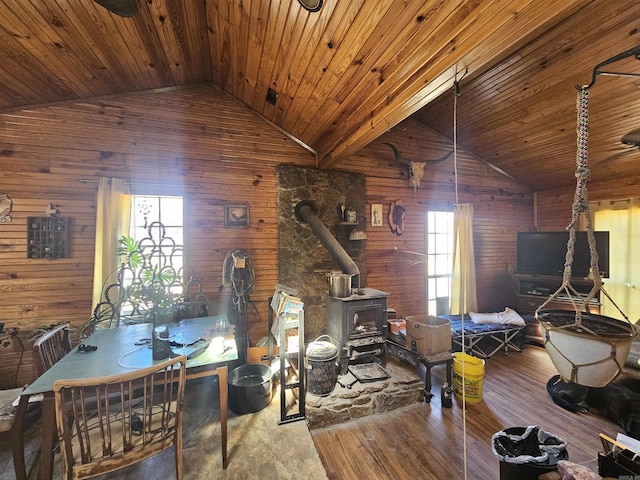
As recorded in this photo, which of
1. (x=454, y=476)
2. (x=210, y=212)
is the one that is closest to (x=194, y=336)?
(x=210, y=212)

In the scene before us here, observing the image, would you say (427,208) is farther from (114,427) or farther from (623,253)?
(114,427)

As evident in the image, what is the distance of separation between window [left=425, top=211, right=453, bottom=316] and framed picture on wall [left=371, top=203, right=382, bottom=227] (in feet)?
3.40

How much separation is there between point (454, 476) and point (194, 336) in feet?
7.79

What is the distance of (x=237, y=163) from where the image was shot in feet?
11.2

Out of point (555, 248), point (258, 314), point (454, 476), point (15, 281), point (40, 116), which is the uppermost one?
point (40, 116)

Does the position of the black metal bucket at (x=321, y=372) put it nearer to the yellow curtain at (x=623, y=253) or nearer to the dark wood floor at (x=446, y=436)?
the dark wood floor at (x=446, y=436)

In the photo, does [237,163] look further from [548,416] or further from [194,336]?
[548,416]

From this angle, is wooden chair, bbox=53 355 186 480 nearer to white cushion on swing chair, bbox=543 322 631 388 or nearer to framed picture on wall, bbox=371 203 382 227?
white cushion on swing chair, bbox=543 322 631 388

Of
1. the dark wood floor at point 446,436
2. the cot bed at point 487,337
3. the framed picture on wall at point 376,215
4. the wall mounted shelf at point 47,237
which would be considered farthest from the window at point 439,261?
the wall mounted shelf at point 47,237

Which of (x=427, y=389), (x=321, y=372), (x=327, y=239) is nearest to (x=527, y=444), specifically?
(x=427, y=389)

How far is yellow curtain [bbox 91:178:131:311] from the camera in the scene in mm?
2855

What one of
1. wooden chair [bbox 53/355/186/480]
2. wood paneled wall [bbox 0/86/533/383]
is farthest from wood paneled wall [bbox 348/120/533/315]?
wooden chair [bbox 53/355/186/480]

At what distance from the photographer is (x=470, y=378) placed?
2.64 metres

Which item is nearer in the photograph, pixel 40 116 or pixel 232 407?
pixel 232 407
